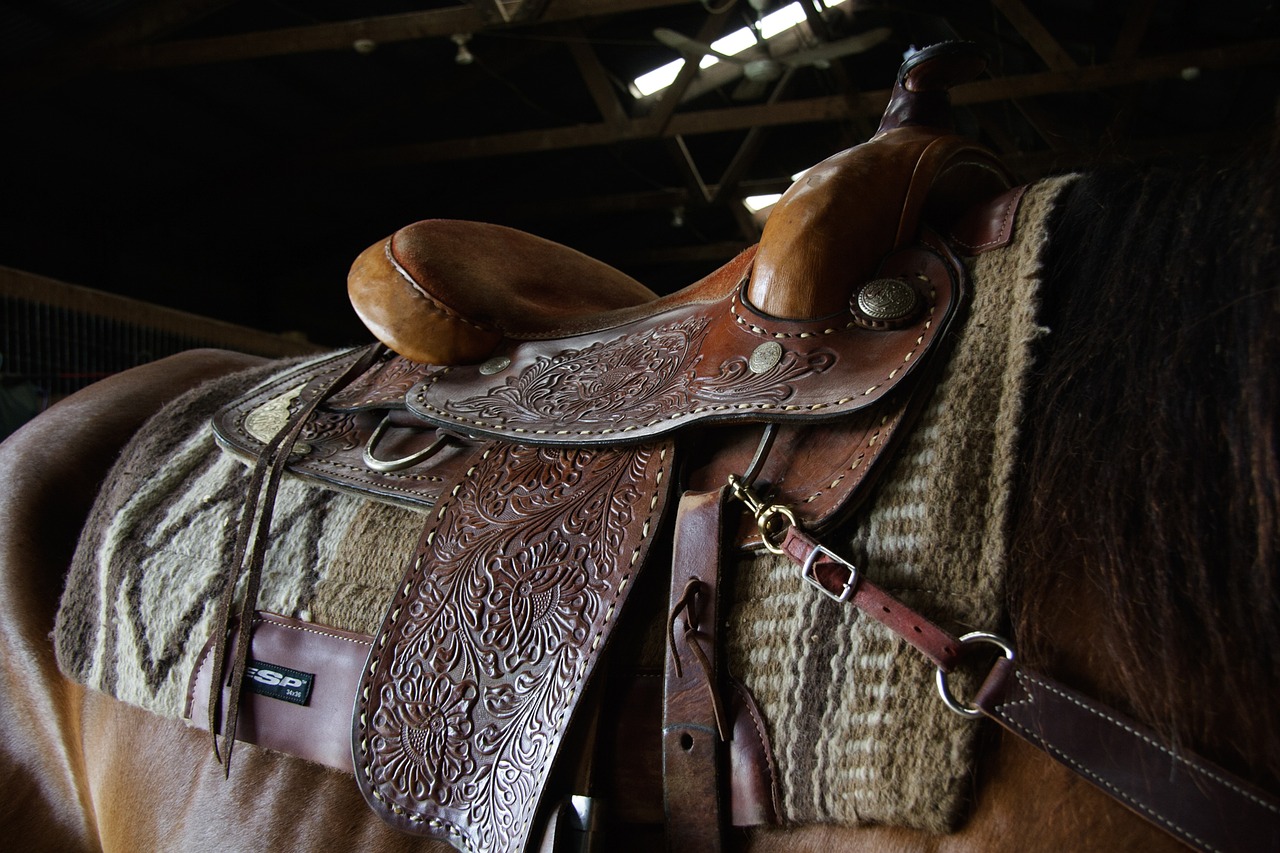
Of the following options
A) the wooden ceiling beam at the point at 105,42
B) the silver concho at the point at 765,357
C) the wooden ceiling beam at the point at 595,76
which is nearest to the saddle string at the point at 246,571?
the silver concho at the point at 765,357

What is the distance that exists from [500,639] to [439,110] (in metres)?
5.22

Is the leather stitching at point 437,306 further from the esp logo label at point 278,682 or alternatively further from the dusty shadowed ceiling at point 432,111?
the dusty shadowed ceiling at point 432,111

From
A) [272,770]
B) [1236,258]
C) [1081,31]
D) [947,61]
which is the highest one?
[1081,31]

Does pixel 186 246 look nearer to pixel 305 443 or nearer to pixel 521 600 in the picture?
pixel 305 443

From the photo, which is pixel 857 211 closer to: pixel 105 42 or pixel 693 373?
pixel 693 373

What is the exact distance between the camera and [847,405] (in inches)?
25.3

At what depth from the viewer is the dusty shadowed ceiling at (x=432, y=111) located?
3941 millimetres

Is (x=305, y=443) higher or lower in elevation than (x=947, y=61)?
lower

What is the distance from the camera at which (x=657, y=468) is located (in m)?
0.73

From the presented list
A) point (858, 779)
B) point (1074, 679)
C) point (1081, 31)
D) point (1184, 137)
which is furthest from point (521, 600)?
point (1184, 137)

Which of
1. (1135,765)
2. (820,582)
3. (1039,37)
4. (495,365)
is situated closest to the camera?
(1135,765)

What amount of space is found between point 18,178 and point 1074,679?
6.34 metres

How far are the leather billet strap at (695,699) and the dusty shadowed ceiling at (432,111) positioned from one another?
361cm

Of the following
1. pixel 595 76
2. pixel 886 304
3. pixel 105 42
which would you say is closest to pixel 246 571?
pixel 886 304
